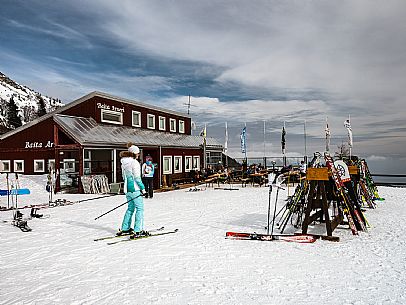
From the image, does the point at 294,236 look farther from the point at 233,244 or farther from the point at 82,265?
the point at 82,265

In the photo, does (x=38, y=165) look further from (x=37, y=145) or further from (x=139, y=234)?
(x=139, y=234)

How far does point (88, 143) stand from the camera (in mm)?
15984

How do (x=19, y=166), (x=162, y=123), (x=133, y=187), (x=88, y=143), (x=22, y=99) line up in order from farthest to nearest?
(x=22, y=99) < (x=162, y=123) < (x=19, y=166) < (x=88, y=143) < (x=133, y=187)

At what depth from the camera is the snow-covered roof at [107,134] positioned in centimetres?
1636

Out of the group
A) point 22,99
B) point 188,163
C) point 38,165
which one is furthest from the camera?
point 22,99

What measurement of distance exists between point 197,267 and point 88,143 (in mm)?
12414

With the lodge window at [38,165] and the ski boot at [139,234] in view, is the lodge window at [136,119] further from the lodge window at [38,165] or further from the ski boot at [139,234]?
the ski boot at [139,234]

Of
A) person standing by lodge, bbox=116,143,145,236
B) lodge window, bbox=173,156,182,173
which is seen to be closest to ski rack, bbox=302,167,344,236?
person standing by lodge, bbox=116,143,145,236

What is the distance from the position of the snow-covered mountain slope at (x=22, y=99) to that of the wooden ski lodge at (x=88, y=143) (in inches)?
2475

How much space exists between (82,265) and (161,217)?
425 centimetres

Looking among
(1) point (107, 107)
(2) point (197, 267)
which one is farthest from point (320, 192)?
(1) point (107, 107)

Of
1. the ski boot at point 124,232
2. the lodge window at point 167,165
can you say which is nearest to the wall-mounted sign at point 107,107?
the lodge window at point 167,165

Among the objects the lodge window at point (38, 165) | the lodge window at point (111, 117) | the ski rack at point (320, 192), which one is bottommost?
the ski rack at point (320, 192)

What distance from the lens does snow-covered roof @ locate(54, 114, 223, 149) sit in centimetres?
1636
